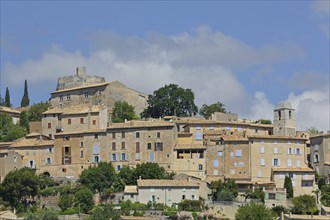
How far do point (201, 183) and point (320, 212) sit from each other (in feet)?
33.6

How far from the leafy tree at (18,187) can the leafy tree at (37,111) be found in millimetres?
22009

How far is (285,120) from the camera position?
279 ft

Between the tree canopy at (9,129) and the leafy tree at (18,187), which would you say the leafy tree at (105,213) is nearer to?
the leafy tree at (18,187)

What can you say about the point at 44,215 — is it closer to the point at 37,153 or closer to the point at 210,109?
the point at 37,153

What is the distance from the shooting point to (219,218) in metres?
70.9

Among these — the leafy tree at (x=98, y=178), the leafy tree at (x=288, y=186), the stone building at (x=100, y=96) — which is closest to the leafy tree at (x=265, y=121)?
the stone building at (x=100, y=96)

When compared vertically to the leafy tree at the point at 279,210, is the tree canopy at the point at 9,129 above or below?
above

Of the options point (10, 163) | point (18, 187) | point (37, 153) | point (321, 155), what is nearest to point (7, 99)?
point (37, 153)

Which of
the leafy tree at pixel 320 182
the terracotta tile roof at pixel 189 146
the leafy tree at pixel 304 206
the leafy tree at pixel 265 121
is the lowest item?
the leafy tree at pixel 304 206

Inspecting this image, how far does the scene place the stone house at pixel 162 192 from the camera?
7362 centimetres

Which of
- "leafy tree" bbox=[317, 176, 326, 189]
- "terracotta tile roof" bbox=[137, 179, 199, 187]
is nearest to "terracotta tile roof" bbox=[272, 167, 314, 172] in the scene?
"leafy tree" bbox=[317, 176, 326, 189]

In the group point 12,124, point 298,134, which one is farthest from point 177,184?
point 12,124

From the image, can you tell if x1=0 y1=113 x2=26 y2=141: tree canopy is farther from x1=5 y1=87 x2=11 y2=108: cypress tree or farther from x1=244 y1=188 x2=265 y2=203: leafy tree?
x1=244 y1=188 x2=265 y2=203: leafy tree

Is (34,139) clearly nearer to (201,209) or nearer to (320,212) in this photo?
(201,209)
